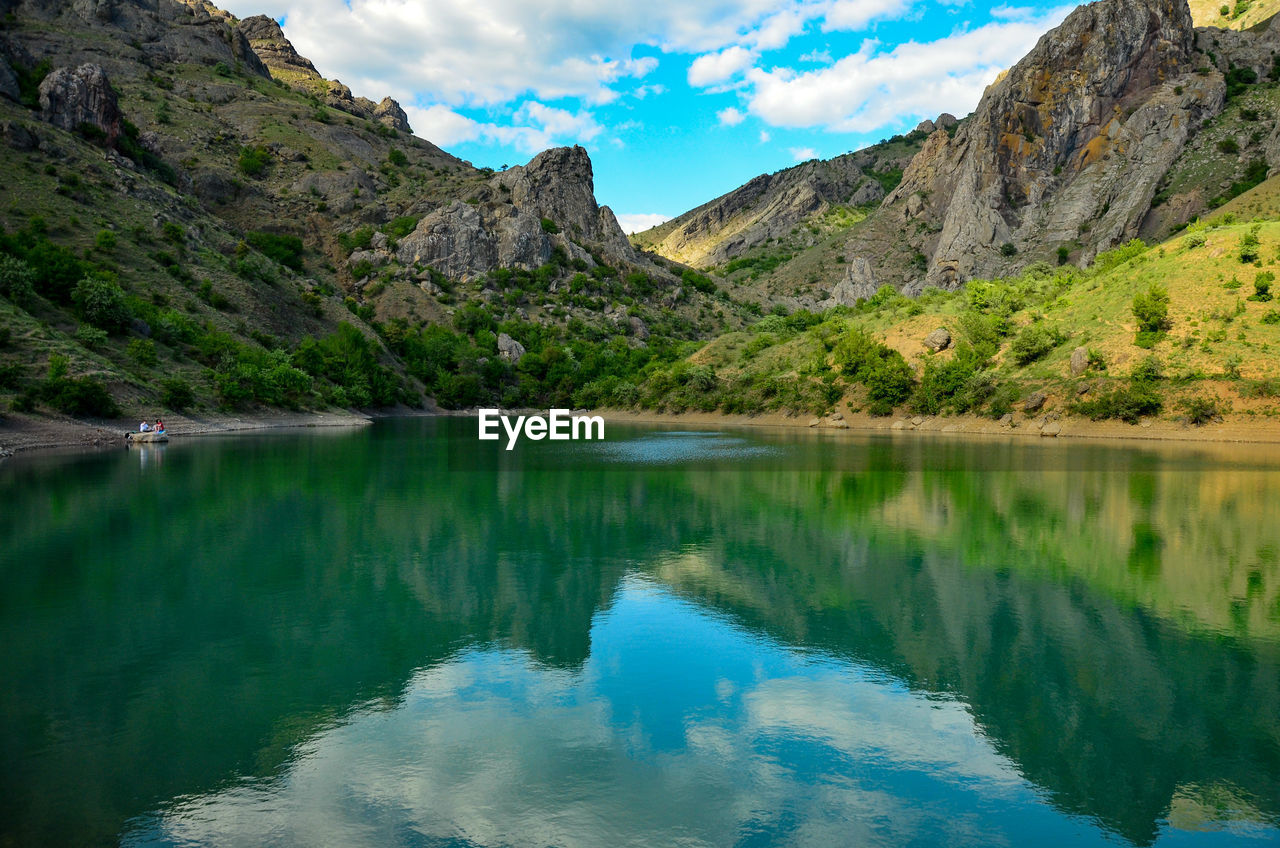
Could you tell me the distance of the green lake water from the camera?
7.17m

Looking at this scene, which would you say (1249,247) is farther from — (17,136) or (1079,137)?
(17,136)

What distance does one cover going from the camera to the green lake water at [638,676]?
717 centimetres

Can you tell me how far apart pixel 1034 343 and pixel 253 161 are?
445 feet

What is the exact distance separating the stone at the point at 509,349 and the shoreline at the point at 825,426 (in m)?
33.2

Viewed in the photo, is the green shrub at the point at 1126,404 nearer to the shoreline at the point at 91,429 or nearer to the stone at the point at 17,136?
the shoreline at the point at 91,429

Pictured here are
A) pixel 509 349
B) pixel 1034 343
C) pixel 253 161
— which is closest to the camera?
pixel 1034 343

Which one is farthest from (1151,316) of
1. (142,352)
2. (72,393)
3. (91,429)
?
(142,352)

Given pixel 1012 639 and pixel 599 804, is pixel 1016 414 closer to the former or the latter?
pixel 1012 639

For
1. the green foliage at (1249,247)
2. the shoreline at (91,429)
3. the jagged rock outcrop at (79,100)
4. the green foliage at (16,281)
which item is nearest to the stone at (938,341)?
the green foliage at (1249,247)

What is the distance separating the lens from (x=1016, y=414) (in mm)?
68562

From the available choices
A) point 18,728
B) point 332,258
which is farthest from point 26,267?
point 332,258

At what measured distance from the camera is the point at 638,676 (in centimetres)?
1076

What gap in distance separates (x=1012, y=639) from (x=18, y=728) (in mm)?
14008

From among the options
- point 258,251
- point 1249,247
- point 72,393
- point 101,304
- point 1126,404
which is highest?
point 258,251
